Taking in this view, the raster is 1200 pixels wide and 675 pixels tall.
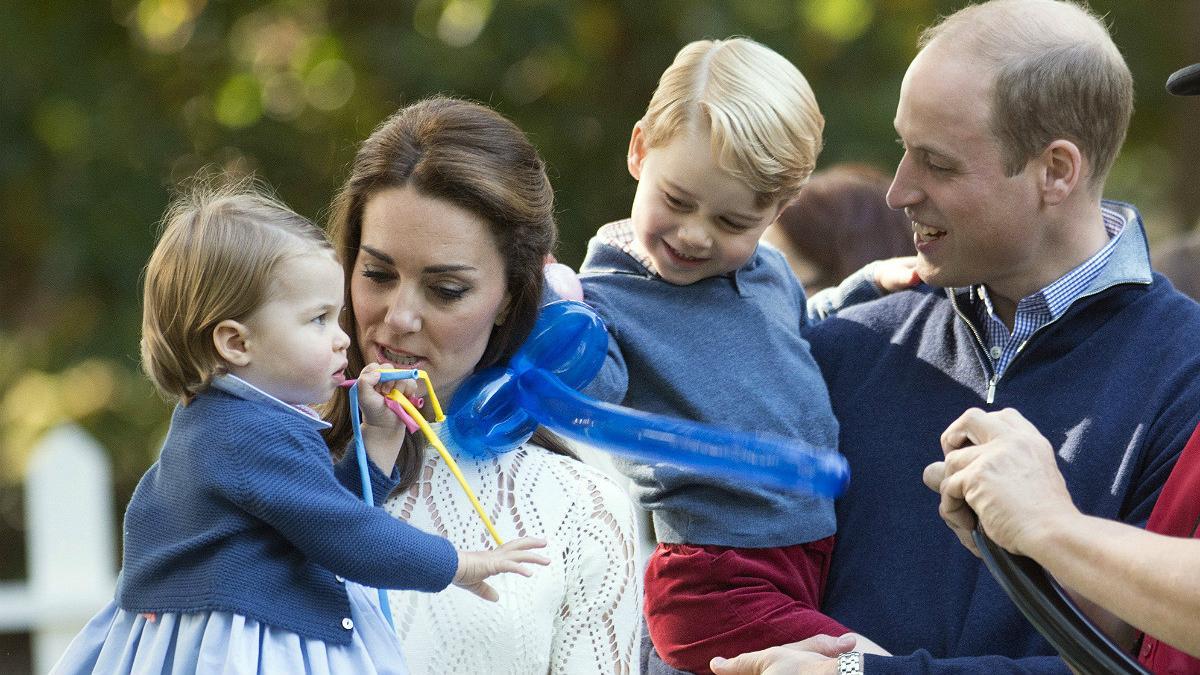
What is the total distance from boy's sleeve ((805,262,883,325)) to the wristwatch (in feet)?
2.59

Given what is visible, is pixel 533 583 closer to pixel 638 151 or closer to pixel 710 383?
pixel 710 383

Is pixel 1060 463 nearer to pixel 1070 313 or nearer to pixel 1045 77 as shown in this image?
pixel 1070 313

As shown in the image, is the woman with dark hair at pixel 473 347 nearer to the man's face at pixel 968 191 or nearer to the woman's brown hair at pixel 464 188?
the woman's brown hair at pixel 464 188

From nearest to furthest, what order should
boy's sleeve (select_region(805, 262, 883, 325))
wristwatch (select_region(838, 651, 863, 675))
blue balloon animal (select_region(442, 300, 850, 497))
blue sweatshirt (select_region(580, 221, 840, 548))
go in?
blue balloon animal (select_region(442, 300, 850, 497)), wristwatch (select_region(838, 651, 863, 675)), blue sweatshirt (select_region(580, 221, 840, 548)), boy's sleeve (select_region(805, 262, 883, 325))

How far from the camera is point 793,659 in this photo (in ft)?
8.49

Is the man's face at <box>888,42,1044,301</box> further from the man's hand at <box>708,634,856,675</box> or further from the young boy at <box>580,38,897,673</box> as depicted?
the man's hand at <box>708,634,856,675</box>

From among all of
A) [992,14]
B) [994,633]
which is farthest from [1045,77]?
[994,633]

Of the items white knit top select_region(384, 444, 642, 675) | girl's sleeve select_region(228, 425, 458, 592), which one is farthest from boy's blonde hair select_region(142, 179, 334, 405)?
white knit top select_region(384, 444, 642, 675)

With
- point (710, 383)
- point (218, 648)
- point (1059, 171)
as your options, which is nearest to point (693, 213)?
point (710, 383)

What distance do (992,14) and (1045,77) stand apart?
18cm

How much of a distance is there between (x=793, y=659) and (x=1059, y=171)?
99 centimetres

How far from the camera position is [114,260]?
19.8ft

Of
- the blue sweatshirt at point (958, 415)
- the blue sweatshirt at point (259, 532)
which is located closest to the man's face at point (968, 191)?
the blue sweatshirt at point (958, 415)

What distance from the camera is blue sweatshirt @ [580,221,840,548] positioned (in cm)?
275
